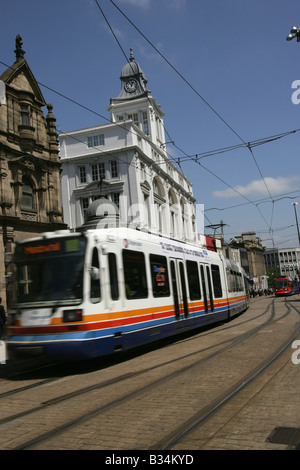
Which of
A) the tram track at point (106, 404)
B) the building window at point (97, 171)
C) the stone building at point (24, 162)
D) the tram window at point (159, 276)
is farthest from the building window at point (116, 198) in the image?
the tram track at point (106, 404)

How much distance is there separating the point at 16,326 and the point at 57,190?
1779cm

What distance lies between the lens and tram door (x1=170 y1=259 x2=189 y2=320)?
12352 mm

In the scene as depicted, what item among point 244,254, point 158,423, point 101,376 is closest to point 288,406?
point 158,423

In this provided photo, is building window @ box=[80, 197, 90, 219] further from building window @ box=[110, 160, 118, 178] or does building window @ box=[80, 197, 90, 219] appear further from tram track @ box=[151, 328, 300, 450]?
tram track @ box=[151, 328, 300, 450]

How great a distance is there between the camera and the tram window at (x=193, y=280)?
44.9 ft

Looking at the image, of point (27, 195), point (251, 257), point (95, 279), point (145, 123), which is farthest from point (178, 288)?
point (251, 257)

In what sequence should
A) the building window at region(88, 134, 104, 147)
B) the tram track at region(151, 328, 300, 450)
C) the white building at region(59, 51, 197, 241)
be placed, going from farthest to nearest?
1. the building window at region(88, 134, 104, 147)
2. the white building at region(59, 51, 197, 241)
3. the tram track at region(151, 328, 300, 450)

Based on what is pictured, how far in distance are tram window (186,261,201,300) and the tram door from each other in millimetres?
550

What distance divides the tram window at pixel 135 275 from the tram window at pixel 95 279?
1108 millimetres

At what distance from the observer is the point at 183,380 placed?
23.4 feet

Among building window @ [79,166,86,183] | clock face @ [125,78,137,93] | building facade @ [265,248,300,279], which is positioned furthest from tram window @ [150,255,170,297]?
building facade @ [265,248,300,279]

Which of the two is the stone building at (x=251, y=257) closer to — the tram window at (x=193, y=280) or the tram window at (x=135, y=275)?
the tram window at (x=193, y=280)

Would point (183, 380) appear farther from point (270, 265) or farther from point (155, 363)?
point (270, 265)

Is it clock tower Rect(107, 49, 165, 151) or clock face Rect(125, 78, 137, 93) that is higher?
clock face Rect(125, 78, 137, 93)
